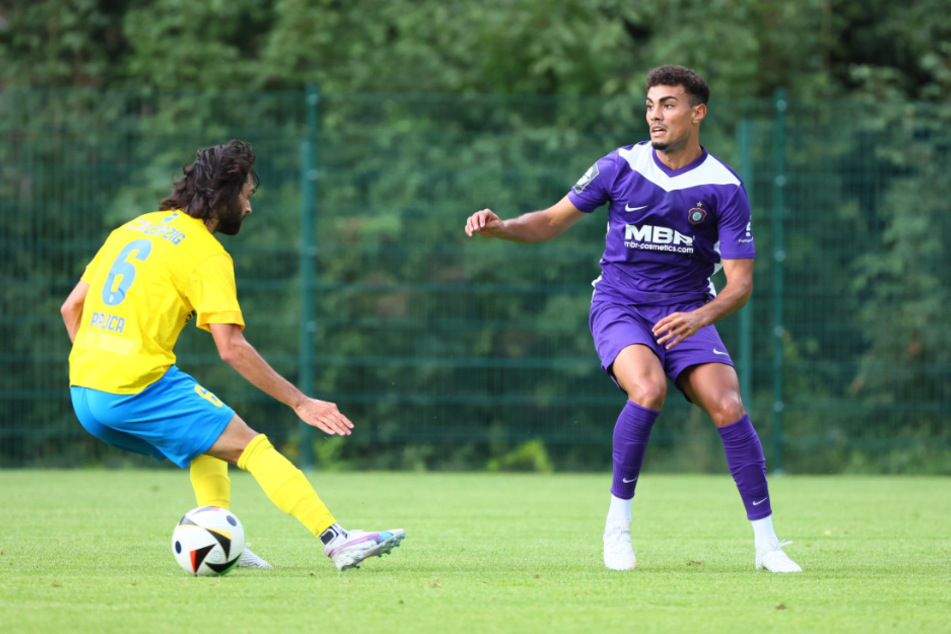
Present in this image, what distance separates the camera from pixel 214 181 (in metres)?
5.30

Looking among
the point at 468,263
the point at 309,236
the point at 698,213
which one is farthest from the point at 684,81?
the point at 309,236

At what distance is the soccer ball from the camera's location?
5.05 m

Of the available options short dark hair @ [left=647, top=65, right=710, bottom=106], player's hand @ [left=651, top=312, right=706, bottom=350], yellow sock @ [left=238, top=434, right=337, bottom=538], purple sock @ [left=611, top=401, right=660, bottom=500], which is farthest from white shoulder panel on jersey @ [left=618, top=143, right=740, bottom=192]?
yellow sock @ [left=238, top=434, right=337, bottom=538]

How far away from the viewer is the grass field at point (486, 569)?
13.5 ft

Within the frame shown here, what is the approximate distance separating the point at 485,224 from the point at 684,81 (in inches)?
45.2

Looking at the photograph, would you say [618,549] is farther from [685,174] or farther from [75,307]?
[75,307]

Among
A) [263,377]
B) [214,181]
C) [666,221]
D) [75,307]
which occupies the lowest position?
[263,377]

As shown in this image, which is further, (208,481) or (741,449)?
(741,449)

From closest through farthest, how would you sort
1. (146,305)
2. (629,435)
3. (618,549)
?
(146,305) → (618,549) → (629,435)

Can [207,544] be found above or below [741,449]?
below

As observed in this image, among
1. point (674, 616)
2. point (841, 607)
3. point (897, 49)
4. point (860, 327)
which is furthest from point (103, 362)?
point (897, 49)

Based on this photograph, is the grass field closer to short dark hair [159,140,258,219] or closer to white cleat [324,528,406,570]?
white cleat [324,528,406,570]

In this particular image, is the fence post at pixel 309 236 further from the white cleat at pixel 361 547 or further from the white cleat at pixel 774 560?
the white cleat at pixel 774 560

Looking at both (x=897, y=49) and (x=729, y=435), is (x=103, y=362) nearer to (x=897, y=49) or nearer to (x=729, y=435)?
(x=729, y=435)
